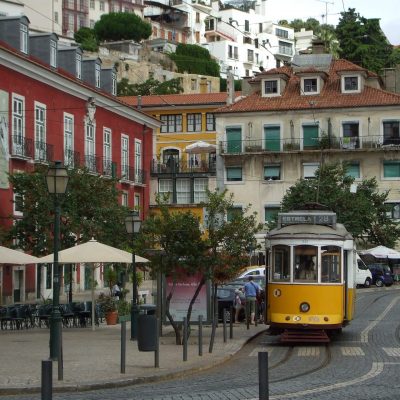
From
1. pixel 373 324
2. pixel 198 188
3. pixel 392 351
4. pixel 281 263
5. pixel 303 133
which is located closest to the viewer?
pixel 392 351

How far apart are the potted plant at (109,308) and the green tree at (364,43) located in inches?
2801

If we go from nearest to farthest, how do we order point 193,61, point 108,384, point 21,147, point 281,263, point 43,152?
point 108,384 → point 281,263 → point 21,147 → point 43,152 → point 193,61

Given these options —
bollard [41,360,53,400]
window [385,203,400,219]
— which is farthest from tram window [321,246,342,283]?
window [385,203,400,219]

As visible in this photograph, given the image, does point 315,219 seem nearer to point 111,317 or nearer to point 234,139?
point 111,317

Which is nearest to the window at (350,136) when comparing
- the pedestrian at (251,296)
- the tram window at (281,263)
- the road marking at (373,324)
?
the road marking at (373,324)

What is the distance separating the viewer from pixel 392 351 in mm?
23156

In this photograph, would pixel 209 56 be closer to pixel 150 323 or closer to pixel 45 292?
pixel 45 292

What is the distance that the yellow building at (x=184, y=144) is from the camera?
7369cm

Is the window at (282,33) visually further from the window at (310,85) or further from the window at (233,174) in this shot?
the window at (233,174)

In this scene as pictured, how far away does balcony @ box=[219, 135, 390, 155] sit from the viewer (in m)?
67.2

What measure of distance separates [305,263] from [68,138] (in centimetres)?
2826

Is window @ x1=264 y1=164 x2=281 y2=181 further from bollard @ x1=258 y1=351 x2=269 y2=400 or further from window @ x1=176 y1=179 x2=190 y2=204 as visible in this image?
bollard @ x1=258 y1=351 x2=269 y2=400

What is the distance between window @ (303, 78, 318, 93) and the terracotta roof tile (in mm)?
576

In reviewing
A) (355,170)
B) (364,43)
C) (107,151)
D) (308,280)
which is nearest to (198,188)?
(355,170)
